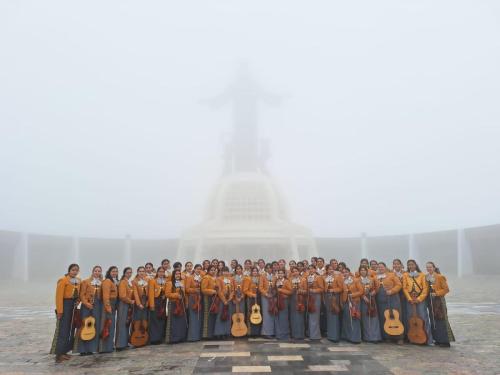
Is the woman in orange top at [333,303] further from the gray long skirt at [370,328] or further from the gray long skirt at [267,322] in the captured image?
the gray long skirt at [267,322]

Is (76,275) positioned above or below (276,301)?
above

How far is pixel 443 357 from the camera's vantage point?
7.83 metres

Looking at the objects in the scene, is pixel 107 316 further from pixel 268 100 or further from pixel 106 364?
pixel 268 100

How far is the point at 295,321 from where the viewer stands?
9.73 metres

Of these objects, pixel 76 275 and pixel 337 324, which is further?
pixel 337 324

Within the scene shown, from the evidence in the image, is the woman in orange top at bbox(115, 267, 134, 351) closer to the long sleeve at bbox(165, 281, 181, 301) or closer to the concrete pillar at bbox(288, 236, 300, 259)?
the long sleeve at bbox(165, 281, 181, 301)

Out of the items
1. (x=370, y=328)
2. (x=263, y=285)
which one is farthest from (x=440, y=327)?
(x=263, y=285)

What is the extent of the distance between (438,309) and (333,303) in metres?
2.10

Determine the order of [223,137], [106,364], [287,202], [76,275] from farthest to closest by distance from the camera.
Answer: [223,137] < [287,202] < [76,275] < [106,364]

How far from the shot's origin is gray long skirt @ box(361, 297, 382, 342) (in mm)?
9211

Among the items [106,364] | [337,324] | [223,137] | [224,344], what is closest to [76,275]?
[106,364]

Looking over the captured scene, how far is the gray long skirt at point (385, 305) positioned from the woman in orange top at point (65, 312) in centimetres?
609

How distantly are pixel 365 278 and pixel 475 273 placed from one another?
107 feet

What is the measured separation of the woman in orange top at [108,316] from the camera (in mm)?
8344
